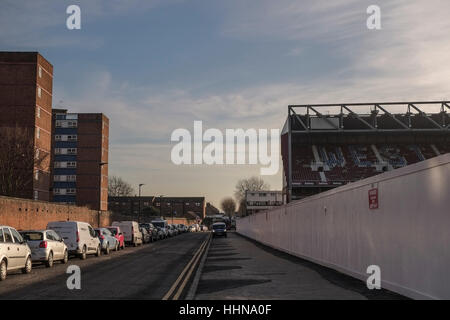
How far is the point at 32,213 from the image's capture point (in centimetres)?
4206

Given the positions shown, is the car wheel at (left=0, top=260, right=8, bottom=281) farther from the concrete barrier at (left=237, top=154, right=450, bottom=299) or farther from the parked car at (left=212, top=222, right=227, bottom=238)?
the parked car at (left=212, top=222, right=227, bottom=238)

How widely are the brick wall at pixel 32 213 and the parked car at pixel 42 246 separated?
14862 millimetres

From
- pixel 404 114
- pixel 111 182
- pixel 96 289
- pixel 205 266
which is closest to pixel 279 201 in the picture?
pixel 404 114

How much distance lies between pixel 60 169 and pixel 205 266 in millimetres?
89699

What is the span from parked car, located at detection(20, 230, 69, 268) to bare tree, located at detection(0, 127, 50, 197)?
123ft

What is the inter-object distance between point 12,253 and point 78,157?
9060 centimetres

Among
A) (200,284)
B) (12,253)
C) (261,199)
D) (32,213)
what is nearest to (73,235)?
(12,253)

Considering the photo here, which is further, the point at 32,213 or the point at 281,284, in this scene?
the point at 32,213

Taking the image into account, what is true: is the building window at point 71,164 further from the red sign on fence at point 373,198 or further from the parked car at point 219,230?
the red sign on fence at point 373,198

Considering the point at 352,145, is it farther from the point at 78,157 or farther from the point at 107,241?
the point at 78,157

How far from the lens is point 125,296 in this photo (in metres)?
12.6
